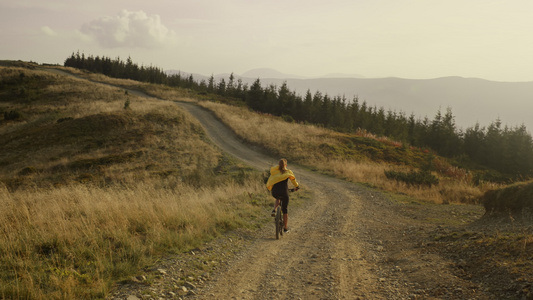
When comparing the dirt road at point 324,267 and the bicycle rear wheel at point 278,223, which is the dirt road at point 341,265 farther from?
the bicycle rear wheel at point 278,223

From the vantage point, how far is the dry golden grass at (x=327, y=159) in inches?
639

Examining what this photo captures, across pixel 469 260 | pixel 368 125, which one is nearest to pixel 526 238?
pixel 469 260

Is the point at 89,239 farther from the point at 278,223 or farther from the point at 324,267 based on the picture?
the point at 324,267

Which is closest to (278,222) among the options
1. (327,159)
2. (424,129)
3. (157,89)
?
(327,159)

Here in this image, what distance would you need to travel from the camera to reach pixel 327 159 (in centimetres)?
2588

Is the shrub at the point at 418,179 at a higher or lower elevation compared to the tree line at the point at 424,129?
lower

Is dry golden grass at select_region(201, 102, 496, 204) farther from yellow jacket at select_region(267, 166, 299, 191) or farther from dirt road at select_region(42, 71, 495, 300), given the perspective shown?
yellow jacket at select_region(267, 166, 299, 191)

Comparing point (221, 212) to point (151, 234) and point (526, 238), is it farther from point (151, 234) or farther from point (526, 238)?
point (526, 238)

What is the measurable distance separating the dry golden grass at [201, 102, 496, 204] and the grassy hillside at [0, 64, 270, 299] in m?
5.97

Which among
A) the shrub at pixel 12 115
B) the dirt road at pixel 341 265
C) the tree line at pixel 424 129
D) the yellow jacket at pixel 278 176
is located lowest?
the dirt road at pixel 341 265

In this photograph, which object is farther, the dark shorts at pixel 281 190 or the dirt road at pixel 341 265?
the dark shorts at pixel 281 190

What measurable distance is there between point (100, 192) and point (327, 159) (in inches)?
761

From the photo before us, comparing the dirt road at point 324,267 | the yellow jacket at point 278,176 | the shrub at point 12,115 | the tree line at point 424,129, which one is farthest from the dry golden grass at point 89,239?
the tree line at point 424,129

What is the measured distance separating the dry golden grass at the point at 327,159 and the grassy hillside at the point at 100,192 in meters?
5.97
